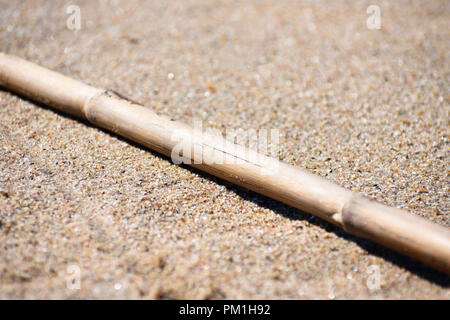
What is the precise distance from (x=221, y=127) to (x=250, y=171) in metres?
0.68

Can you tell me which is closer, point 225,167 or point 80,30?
point 225,167

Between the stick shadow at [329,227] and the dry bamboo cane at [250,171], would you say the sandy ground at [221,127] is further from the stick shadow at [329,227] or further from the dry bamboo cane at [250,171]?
the dry bamboo cane at [250,171]

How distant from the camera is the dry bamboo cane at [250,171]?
165 cm

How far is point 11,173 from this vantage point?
6.65ft

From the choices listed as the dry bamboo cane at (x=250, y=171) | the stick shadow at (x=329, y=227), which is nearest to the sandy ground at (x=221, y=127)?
the stick shadow at (x=329, y=227)

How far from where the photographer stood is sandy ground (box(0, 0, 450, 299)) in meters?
1.69

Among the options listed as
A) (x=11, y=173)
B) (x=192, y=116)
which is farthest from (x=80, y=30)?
(x=11, y=173)

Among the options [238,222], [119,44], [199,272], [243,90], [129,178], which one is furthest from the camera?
[119,44]

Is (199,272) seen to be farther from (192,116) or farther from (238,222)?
(192,116)

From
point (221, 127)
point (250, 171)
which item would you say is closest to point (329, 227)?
point (250, 171)

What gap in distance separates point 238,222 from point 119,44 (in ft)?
6.40

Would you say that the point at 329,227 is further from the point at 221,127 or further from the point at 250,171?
the point at 221,127

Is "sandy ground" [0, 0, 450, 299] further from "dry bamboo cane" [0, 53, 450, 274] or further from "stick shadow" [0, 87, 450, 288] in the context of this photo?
"dry bamboo cane" [0, 53, 450, 274]

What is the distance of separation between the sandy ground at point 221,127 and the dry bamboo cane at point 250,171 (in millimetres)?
133
